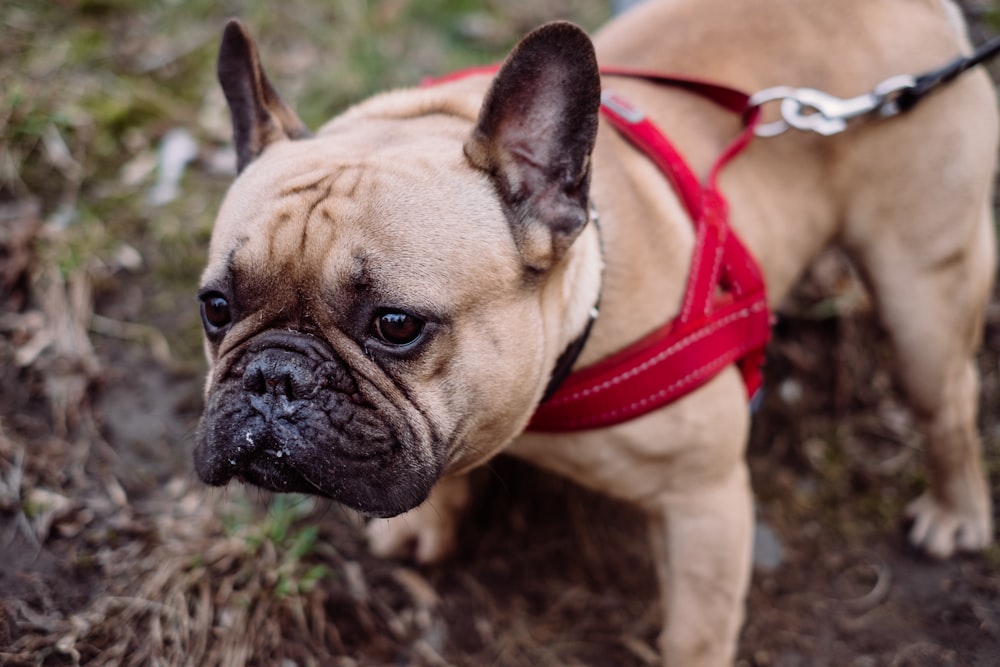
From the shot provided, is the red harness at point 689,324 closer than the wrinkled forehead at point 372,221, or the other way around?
the wrinkled forehead at point 372,221

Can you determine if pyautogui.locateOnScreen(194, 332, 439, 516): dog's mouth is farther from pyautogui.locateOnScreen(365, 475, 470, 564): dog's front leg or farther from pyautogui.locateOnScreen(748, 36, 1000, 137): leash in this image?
pyautogui.locateOnScreen(748, 36, 1000, 137): leash

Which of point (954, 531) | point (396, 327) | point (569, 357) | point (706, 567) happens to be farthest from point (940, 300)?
point (396, 327)

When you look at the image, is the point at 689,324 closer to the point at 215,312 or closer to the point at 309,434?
the point at 309,434

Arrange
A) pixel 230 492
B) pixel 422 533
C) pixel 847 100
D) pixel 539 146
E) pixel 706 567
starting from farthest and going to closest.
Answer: pixel 422 533
pixel 230 492
pixel 847 100
pixel 706 567
pixel 539 146

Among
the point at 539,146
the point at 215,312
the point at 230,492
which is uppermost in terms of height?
the point at 539,146

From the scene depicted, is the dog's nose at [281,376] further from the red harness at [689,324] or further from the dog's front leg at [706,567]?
the dog's front leg at [706,567]

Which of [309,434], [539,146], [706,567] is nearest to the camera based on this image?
[309,434]

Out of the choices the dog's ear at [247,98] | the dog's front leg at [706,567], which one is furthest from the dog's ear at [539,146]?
the dog's front leg at [706,567]
